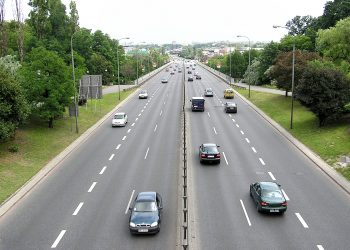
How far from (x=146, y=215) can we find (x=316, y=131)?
90.4 feet

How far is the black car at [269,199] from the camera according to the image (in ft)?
75.0

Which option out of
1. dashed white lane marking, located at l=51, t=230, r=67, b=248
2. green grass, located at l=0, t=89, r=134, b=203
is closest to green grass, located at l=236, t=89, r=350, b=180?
dashed white lane marking, located at l=51, t=230, r=67, b=248

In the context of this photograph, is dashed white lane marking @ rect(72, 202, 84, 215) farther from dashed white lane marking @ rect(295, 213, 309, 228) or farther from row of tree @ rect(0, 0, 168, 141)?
dashed white lane marking @ rect(295, 213, 309, 228)

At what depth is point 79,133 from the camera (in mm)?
45750

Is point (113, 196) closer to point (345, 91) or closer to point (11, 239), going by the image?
point (11, 239)

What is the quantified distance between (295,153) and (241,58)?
96.7m

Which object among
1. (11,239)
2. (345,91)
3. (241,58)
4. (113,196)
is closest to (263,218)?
(113,196)

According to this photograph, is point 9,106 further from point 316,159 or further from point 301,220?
point 316,159

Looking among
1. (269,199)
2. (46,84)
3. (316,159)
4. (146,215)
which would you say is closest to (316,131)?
(316,159)

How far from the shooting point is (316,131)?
43125 millimetres

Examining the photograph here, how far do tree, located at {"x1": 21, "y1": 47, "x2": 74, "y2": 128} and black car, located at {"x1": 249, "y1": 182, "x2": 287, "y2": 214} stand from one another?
26.2m

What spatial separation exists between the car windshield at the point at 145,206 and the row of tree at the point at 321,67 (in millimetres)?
26679

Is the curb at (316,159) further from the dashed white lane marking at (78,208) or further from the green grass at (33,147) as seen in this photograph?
the green grass at (33,147)

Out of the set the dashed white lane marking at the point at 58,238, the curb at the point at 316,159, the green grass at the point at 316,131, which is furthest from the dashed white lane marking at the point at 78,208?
the green grass at the point at 316,131
